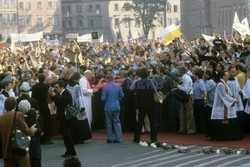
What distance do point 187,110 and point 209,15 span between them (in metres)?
76.3

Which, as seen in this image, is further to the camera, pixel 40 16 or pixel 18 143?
pixel 40 16

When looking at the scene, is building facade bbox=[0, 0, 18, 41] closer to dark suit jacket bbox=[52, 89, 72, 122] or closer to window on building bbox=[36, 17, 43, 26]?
window on building bbox=[36, 17, 43, 26]

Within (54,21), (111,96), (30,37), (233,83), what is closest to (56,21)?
(54,21)

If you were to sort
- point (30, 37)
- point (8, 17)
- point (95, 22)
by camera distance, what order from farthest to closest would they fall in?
point (95, 22), point (8, 17), point (30, 37)

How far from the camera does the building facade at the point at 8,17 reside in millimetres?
160250

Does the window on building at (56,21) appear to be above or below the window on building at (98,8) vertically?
below

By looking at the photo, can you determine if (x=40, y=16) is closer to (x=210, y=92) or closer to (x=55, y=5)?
(x=55, y=5)

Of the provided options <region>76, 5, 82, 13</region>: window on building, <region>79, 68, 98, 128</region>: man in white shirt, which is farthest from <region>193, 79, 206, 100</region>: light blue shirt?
<region>76, 5, 82, 13</region>: window on building

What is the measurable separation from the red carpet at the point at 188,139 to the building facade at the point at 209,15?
4403 centimetres

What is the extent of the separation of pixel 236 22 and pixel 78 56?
6.15 meters

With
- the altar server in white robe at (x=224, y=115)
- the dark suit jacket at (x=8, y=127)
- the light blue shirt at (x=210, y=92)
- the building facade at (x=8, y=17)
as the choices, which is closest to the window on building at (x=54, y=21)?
the building facade at (x=8, y=17)

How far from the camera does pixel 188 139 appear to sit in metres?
22.9

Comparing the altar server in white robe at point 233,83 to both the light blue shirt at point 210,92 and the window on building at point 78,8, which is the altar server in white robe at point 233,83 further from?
the window on building at point 78,8

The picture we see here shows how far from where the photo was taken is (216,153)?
2000 centimetres
